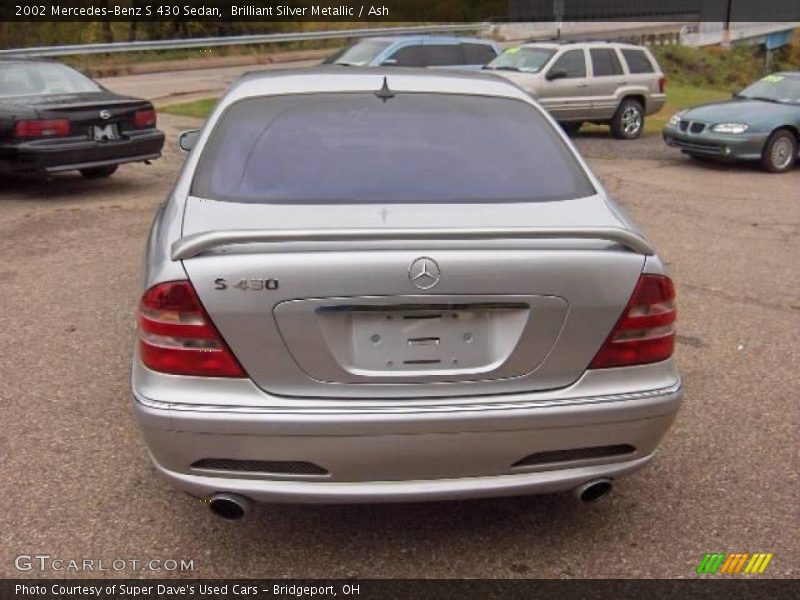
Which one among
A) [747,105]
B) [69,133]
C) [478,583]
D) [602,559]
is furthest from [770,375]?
[747,105]

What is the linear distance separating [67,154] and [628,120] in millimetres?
11332

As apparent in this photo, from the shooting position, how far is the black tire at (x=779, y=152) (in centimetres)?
1284

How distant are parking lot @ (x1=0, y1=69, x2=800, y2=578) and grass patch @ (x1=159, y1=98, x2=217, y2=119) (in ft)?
35.9

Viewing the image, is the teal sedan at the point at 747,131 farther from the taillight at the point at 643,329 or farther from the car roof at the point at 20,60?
the taillight at the point at 643,329

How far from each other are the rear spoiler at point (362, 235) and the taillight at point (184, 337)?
0.14 metres

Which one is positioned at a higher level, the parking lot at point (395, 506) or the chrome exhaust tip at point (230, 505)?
the chrome exhaust tip at point (230, 505)

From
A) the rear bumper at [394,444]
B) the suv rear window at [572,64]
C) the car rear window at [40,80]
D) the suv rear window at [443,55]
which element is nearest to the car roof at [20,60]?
the car rear window at [40,80]

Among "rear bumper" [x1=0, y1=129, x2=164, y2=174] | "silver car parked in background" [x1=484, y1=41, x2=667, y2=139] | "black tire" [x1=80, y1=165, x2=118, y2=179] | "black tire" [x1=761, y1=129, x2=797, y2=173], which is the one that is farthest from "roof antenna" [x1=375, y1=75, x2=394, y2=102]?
"silver car parked in background" [x1=484, y1=41, x2=667, y2=139]

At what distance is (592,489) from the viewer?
300 centimetres

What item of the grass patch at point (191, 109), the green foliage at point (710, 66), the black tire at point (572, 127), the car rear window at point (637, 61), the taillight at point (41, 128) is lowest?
the green foliage at point (710, 66)

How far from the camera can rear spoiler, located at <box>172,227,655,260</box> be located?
8.71 ft

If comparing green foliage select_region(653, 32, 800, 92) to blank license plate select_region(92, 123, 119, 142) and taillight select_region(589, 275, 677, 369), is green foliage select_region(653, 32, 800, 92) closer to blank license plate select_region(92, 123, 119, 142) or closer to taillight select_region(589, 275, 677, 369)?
blank license plate select_region(92, 123, 119, 142)

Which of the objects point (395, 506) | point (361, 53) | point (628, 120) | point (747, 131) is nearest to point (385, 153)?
point (395, 506)

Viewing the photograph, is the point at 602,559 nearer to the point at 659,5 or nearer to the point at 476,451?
the point at 476,451
